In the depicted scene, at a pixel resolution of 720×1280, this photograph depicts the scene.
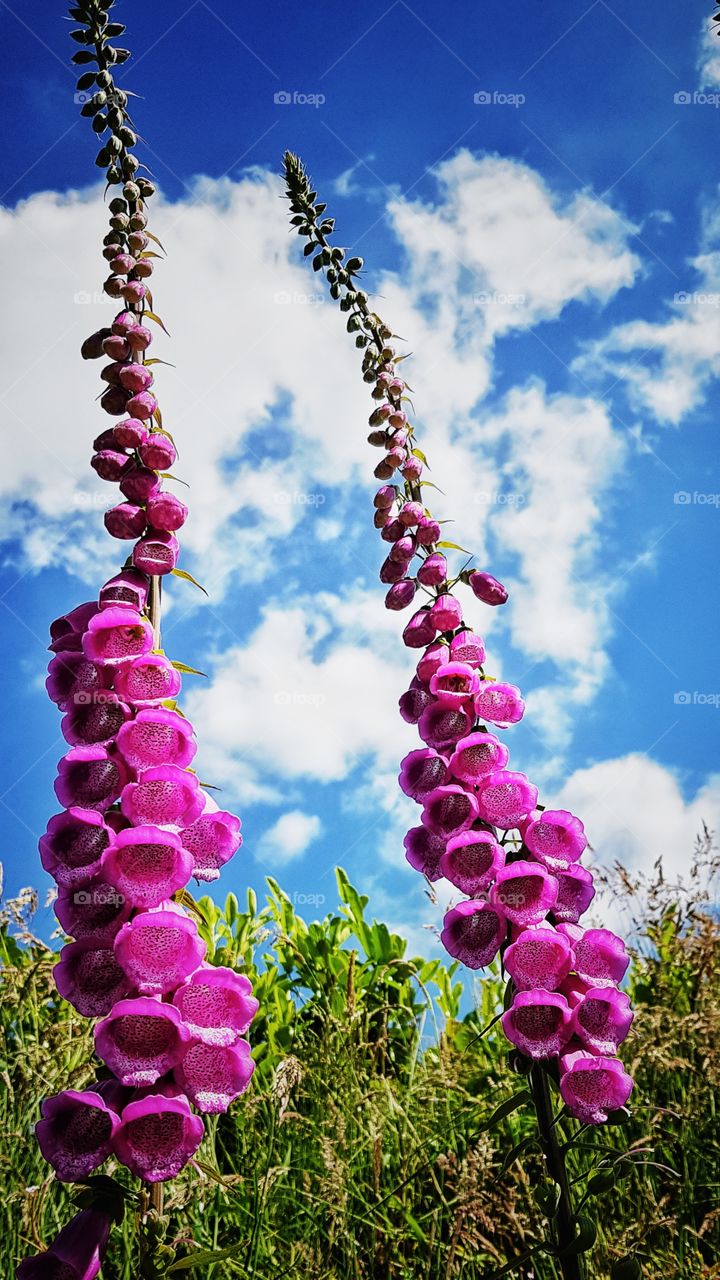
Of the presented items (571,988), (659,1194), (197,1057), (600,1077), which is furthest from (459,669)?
(659,1194)

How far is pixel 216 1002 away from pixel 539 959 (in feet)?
2.50

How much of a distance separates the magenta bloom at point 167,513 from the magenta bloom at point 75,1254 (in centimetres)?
150

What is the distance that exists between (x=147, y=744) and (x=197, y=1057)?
647mm

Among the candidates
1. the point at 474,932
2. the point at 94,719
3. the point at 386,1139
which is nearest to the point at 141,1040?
the point at 94,719

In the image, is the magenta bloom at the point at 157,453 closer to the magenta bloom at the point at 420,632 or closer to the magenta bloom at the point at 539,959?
the magenta bloom at the point at 420,632

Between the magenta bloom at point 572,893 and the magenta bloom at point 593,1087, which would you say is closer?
the magenta bloom at point 593,1087

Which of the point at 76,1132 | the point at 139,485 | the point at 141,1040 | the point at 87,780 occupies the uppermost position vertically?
the point at 139,485

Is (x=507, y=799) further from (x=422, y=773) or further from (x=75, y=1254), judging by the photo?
(x=75, y=1254)

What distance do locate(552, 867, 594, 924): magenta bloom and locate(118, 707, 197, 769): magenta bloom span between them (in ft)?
3.20

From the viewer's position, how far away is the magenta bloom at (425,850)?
2209mm

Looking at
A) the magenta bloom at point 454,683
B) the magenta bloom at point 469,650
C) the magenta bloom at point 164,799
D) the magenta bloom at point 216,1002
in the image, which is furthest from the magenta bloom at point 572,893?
the magenta bloom at point 164,799

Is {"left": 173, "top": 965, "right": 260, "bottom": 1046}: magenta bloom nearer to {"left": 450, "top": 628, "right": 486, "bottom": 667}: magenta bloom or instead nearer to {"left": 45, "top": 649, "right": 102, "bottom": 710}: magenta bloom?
{"left": 45, "top": 649, "right": 102, "bottom": 710}: magenta bloom

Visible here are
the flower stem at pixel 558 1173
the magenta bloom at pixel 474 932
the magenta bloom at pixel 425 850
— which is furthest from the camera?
the magenta bloom at pixel 425 850

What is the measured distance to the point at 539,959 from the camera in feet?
6.28
